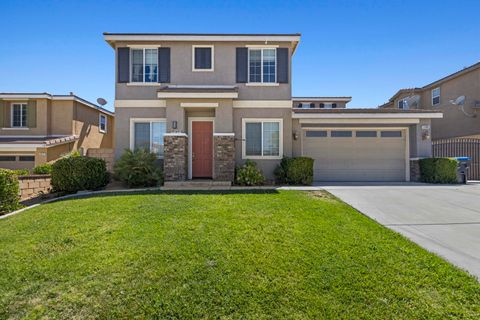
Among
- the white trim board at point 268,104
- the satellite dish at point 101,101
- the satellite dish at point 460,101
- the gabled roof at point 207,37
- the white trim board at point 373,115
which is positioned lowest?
the white trim board at point 373,115


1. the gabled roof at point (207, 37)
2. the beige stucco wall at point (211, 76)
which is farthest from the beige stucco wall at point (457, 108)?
the beige stucco wall at point (211, 76)

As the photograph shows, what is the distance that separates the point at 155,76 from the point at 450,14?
14.3 m

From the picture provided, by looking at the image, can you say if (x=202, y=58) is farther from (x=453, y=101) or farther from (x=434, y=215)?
(x=453, y=101)

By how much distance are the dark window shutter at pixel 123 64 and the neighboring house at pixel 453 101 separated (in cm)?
2035

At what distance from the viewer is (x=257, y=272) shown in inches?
140

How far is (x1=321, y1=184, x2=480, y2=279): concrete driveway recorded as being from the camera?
4.32 metres

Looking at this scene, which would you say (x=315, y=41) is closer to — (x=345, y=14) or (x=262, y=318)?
(x=345, y=14)

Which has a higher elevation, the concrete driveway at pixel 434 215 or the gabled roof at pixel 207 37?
the gabled roof at pixel 207 37

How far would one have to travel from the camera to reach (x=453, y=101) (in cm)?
1817

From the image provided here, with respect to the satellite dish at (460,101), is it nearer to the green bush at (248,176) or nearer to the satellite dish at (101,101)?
the green bush at (248,176)

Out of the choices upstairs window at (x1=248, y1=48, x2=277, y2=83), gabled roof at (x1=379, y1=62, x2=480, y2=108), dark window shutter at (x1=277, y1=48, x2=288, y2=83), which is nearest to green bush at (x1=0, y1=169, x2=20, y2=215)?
upstairs window at (x1=248, y1=48, x2=277, y2=83)

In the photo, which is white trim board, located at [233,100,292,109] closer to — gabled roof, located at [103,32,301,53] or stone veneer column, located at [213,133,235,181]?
stone veneer column, located at [213,133,235,181]

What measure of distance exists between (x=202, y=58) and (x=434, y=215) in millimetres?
10634

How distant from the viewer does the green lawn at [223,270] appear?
9.60 ft
